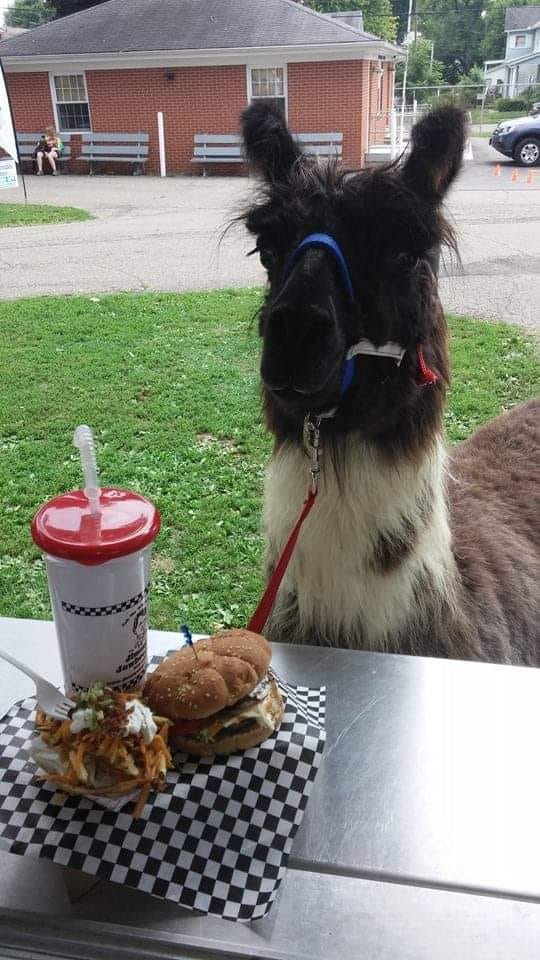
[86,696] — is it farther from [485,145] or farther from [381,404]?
[485,145]

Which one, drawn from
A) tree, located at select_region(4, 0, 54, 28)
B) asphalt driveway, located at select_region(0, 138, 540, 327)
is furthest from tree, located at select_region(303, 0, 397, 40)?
tree, located at select_region(4, 0, 54, 28)

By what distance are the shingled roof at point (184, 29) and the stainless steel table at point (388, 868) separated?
54.4 ft

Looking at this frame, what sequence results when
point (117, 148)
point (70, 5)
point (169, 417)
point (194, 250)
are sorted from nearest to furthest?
point (169, 417) → point (194, 250) → point (117, 148) → point (70, 5)

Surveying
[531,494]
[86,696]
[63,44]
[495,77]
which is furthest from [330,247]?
[63,44]

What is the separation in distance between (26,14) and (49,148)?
2006 centimetres

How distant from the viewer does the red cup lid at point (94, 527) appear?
2.93 ft

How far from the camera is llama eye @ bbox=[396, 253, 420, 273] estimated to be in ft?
5.10

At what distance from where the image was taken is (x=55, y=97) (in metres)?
20.2

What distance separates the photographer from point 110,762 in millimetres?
932

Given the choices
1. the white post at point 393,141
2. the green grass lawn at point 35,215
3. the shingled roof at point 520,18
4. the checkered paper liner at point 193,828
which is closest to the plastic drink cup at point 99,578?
the checkered paper liner at point 193,828

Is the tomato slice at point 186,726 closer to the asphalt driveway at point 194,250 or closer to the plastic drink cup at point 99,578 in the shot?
the plastic drink cup at point 99,578

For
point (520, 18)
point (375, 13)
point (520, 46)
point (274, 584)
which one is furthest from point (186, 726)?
point (520, 46)

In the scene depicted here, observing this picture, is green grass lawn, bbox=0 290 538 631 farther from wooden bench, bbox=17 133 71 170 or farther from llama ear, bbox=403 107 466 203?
wooden bench, bbox=17 133 71 170

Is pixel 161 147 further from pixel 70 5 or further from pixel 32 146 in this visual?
pixel 70 5
